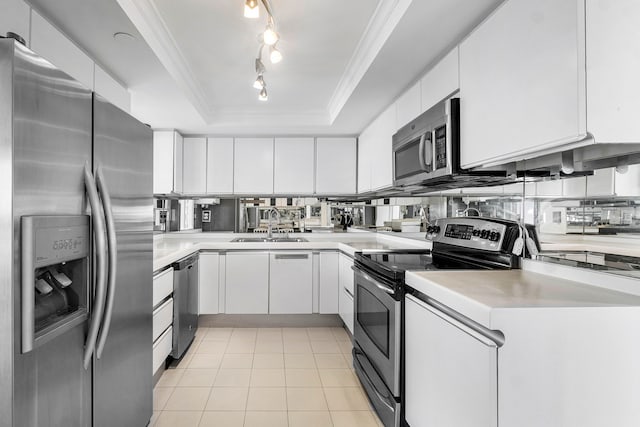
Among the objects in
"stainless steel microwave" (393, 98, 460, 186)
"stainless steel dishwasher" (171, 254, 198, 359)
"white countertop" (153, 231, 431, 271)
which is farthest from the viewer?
"white countertop" (153, 231, 431, 271)

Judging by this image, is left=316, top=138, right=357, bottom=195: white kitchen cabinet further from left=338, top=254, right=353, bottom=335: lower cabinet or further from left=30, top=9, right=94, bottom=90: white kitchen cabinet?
left=30, top=9, right=94, bottom=90: white kitchen cabinet

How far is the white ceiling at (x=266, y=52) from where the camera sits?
5.90 feet

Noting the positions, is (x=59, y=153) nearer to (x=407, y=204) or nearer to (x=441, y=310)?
(x=441, y=310)

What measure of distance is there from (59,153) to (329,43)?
1.89 meters

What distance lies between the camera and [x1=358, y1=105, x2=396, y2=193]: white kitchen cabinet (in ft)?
9.98

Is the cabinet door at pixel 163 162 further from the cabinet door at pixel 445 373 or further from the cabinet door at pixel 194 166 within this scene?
the cabinet door at pixel 445 373

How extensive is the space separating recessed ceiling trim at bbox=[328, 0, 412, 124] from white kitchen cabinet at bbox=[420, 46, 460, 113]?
1.19 feet

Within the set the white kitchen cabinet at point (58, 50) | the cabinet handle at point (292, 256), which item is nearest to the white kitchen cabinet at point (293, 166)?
the cabinet handle at point (292, 256)

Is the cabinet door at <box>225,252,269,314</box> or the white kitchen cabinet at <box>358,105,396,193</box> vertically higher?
the white kitchen cabinet at <box>358,105,396,193</box>

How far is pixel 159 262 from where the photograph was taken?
7.61 feet

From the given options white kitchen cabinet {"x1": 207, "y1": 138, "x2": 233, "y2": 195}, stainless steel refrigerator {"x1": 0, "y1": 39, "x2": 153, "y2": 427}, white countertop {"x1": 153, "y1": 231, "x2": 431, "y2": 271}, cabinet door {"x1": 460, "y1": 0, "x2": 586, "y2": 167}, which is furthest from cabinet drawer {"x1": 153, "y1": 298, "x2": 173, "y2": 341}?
cabinet door {"x1": 460, "y1": 0, "x2": 586, "y2": 167}

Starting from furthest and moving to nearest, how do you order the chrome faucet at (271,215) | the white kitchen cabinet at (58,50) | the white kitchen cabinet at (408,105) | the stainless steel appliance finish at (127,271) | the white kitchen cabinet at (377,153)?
1. the chrome faucet at (271,215)
2. the white kitchen cabinet at (377,153)
3. the white kitchen cabinet at (408,105)
4. the white kitchen cabinet at (58,50)
5. the stainless steel appliance finish at (127,271)

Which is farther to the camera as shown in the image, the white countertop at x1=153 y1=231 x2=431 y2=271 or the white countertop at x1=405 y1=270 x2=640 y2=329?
the white countertop at x1=153 y1=231 x2=431 y2=271

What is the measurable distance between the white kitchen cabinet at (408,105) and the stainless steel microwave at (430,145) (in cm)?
9
